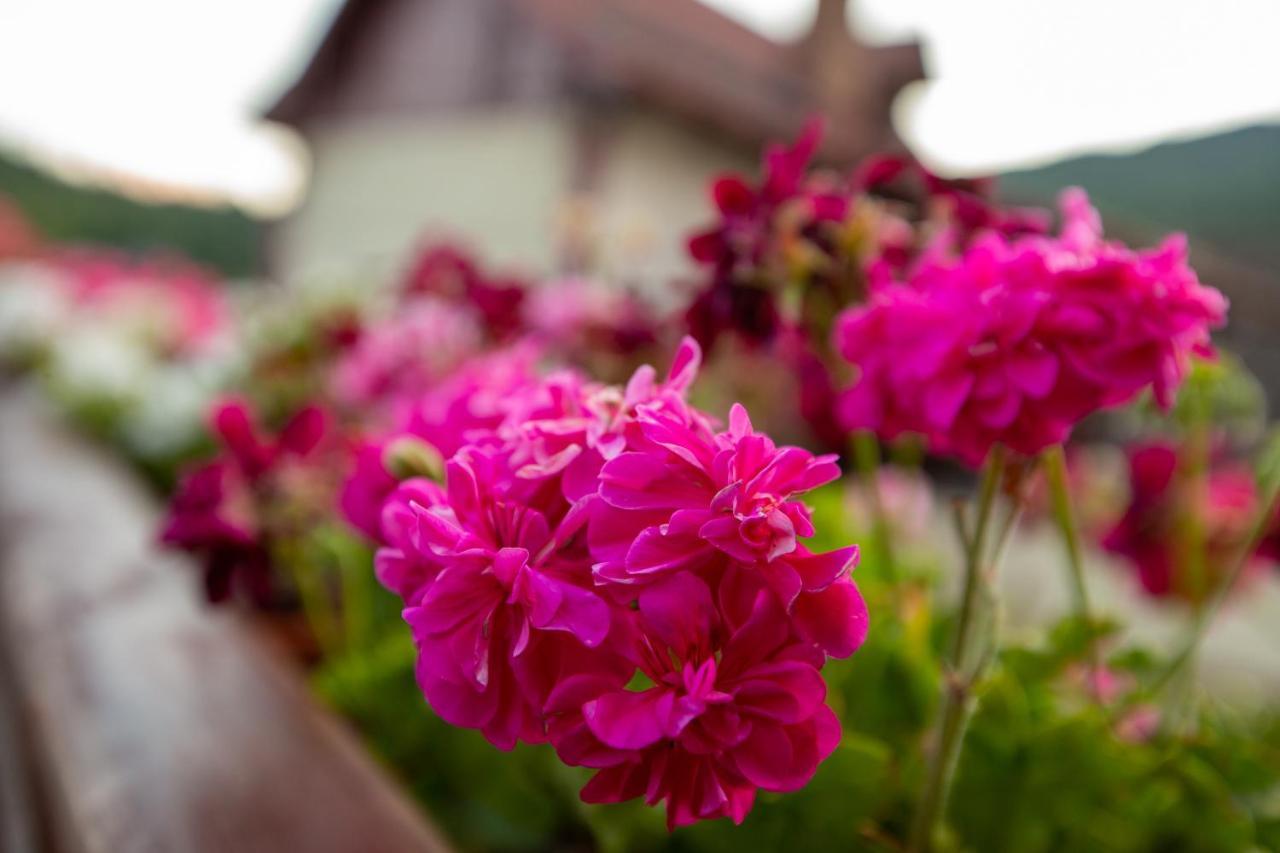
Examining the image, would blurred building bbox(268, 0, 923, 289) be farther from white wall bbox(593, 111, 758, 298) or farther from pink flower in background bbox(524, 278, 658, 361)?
pink flower in background bbox(524, 278, 658, 361)

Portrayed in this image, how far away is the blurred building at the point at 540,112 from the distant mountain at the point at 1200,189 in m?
1.18

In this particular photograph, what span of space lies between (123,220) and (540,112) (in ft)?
26.0

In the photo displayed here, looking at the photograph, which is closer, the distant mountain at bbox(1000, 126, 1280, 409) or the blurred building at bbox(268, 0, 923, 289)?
the distant mountain at bbox(1000, 126, 1280, 409)

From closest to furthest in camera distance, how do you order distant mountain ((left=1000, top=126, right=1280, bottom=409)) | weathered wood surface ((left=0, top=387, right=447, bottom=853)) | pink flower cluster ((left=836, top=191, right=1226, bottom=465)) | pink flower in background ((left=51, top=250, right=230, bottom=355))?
1. pink flower cluster ((left=836, top=191, right=1226, bottom=465))
2. weathered wood surface ((left=0, top=387, right=447, bottom=853))
3. pink flower in background ((left=51, top=250, right=230, bottom=355))
4. distant mountain ((left=1000, top=126, right=1280, bottom=409))

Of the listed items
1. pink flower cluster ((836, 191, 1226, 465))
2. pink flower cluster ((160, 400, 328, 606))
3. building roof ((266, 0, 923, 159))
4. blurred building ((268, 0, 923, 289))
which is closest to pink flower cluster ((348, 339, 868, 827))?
pink flower cluster ((836, 191, 1226, 465))

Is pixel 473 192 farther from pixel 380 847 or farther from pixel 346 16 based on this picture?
pixel 380 847

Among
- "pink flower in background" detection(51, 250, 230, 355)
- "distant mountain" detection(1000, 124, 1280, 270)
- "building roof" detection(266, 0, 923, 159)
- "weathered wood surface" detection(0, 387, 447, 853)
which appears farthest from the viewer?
"building roof" detection(266, 0, 923, 159)

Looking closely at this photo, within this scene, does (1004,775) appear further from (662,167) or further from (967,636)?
(662,167)

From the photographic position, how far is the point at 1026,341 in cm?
44

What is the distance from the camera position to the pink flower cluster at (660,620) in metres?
0.32

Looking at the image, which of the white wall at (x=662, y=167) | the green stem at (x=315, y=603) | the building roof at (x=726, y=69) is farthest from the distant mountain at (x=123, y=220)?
the green stem at (x=315, y=603)

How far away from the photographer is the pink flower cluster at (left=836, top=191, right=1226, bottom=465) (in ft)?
1.41

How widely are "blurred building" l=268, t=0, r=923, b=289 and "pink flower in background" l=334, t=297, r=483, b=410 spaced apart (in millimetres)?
2877

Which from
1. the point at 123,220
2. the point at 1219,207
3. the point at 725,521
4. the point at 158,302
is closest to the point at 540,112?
the point at 158,302
